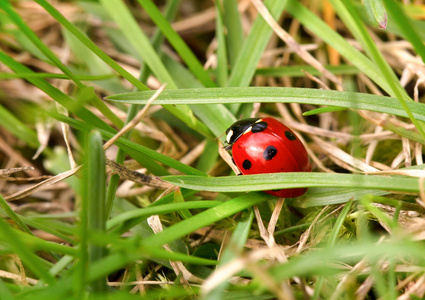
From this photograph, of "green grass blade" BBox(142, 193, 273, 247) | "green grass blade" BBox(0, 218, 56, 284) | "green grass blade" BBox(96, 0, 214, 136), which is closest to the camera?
"green grass blade" BBox(0, 218, 56, 284)

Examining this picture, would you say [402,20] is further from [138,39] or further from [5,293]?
[5,293]

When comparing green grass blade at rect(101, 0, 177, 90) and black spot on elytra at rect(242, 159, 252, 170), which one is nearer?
black spot on elytra at rect(242, 159, 252, 170)

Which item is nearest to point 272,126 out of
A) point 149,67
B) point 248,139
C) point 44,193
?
point 248,139

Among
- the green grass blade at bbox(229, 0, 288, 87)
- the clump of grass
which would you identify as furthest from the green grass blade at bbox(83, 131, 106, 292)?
the green grass blade at bbox(229, 0, 288, 87)

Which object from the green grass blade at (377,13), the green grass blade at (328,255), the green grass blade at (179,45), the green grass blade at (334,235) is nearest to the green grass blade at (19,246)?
the green grass blade at (328,255)

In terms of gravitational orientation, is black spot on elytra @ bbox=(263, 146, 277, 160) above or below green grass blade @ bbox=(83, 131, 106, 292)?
below

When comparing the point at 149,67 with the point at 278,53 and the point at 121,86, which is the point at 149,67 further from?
the point at 278,53

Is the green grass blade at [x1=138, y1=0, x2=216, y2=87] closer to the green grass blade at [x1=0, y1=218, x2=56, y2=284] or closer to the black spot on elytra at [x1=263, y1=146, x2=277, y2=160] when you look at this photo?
the black spot on elytra at [x1=263, y1=146, x2=277, y2=160]

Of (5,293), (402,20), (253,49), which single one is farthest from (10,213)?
(402,20)

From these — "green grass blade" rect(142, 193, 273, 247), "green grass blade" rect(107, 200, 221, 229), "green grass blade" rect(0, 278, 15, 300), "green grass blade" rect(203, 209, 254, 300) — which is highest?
"green grass blade" rect(107, 200, 221, 229)

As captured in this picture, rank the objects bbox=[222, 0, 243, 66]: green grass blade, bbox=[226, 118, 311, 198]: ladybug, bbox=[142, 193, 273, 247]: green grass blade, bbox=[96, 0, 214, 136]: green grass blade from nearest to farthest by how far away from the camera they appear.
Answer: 1. bbox=[142, 193, 273, 247]: green grass blade
2. bbox=[226, 118, 311, 198]: ladybug
3. bbox=[96, 0, 214, 136]: green grass blade
4. bbox=[222, 0, 243, 66]: green grass blade
